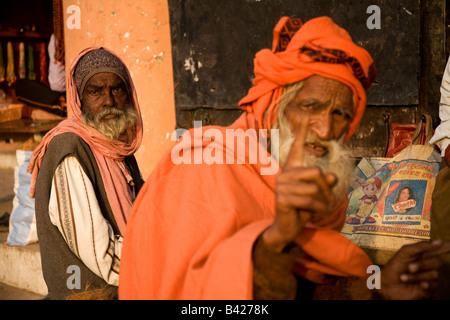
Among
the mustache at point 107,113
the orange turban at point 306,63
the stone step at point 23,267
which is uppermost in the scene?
the orange turban at point 306,63

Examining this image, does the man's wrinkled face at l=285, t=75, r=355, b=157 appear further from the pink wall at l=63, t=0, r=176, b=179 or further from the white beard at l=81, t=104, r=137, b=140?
the pink wall at l=63, t=0, r=176, b=179

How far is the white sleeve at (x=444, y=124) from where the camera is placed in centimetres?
376

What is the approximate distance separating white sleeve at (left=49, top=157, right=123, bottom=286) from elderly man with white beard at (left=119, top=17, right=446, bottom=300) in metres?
0.89

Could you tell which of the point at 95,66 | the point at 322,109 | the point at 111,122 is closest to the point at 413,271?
the point at 322,109

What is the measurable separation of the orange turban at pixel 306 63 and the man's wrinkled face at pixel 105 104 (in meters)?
1.48

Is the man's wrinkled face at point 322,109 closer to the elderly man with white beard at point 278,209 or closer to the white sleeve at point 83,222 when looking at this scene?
the elderly man with white beard at point 278,209

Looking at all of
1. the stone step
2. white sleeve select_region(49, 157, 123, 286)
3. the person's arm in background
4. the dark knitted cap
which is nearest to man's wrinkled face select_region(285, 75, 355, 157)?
white sleeve select_region(49, 157, 123, 286)

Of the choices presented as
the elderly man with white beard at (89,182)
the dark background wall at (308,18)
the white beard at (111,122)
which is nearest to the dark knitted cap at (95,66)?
the elderly man with white beard at (89,182)

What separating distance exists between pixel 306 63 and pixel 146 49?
3.60 metres

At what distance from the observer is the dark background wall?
179 inches

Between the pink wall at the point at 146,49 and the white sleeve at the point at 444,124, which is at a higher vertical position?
the pink wall at the point at 146,49

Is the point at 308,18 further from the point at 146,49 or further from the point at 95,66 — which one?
the point at 95,66

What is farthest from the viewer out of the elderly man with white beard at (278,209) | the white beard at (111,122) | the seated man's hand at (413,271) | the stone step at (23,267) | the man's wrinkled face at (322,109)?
the stone step at (23,267)

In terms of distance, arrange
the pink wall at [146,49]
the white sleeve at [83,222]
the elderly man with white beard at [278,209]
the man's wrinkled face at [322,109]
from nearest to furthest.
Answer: the elderly man with white beard at [278,209]
the man's wrinkled face at [322,109]
the white sleeve at [83,222]
the pink wall at [146,49]
